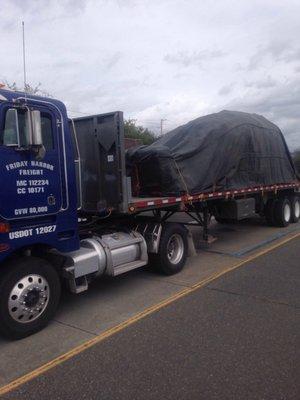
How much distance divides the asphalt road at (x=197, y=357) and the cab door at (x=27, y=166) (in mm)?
1744

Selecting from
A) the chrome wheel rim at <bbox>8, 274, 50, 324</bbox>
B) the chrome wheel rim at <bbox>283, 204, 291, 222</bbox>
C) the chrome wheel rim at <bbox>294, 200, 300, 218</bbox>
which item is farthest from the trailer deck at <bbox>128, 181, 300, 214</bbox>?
the chrome wheel rim at <bbox>294, 200, 300, 218</bbox>

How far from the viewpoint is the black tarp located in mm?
7746

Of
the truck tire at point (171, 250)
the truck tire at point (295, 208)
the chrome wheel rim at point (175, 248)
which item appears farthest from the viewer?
the truck tire at point (295, 208)

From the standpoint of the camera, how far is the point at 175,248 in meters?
7.67

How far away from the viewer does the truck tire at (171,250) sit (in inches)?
282

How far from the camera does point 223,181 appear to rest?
909 cm

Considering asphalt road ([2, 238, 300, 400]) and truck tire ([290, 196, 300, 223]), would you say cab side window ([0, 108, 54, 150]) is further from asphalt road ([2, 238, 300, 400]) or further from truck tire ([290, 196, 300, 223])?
truck tire ([290, 196, 300, 223])

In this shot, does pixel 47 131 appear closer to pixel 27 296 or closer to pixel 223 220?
pixel 27 296

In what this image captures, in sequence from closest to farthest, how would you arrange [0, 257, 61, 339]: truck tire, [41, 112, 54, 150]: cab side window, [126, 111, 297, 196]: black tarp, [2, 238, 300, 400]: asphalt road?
[2, 238, 300, 400]: asphalt road → [0, 257, 61, 339]: truck tire → [41, 112, 54, 150]: cab side window → [126, 111, 297, 196]: black tarp

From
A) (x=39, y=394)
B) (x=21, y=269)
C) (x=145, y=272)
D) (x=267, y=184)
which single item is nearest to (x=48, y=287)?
(x=21, y=269)

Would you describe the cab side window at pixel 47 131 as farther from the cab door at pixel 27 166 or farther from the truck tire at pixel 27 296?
the truck tire at pixel 27 296

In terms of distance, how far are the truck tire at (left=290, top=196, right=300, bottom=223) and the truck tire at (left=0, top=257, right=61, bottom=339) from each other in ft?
31.3

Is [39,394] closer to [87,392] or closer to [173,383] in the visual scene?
[87,392]

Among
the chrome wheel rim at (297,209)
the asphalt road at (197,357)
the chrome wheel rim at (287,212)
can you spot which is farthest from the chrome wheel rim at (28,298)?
the chrome wheel rim at (297,209)
